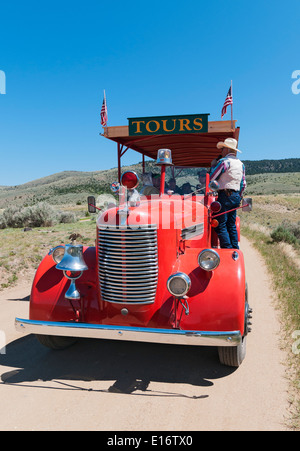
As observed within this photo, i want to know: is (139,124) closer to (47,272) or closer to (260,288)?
(47,272)

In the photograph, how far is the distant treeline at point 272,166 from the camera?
109000 mm

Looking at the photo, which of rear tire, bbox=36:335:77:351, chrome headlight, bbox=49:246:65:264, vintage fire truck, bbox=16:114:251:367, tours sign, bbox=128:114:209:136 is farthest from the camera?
tours sign, bbox=128:114:209:136

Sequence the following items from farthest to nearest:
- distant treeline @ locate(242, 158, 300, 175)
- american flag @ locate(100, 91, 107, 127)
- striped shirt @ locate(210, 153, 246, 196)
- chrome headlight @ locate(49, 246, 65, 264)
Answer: distant treeline @ locate(242, 158, 300, 175)
american flag @ locate(100, 91, 107, 127)
striped shirt @ locate(210, 153, 246, 196)
chrome headlight @ locate(49, 246, 65, 264)

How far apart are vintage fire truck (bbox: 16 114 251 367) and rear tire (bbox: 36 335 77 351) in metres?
0.01

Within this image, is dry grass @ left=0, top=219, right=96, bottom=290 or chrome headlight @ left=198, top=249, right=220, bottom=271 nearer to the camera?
chrome headlight @ left=198, top=249, right=220, bottom=271

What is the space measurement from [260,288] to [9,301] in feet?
16.1

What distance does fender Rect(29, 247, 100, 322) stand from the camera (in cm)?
399

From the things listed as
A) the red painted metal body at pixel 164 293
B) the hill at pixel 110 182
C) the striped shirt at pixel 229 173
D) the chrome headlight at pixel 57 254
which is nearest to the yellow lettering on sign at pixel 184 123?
the striped shirt at pixel 229 173

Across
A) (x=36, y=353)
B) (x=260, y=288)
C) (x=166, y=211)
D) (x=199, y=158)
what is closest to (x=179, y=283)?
(x=166, y=211)

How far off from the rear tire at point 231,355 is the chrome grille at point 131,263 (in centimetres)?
94

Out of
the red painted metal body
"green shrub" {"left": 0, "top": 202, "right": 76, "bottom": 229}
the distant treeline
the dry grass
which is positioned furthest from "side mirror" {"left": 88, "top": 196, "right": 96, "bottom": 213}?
the distant treeline

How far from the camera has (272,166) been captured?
373 feet

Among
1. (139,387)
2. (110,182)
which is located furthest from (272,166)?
(139,387)

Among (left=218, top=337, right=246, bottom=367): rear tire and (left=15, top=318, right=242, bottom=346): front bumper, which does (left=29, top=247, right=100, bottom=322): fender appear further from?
(left=218, top=337, right=246, bottom=367): rear tire
